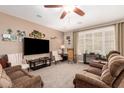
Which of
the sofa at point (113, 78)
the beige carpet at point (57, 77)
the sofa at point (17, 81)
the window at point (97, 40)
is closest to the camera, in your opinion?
the sofa at point (17, 81)

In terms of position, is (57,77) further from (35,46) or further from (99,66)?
(35,46)

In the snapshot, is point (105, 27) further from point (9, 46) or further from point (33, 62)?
point (9, 46)

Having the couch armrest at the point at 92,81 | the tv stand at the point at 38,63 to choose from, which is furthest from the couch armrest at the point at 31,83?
the tv stand at the point at 38,63

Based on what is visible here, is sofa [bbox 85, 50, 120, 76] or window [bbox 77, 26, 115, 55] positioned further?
window [bbox 77, 26, 115, 55]

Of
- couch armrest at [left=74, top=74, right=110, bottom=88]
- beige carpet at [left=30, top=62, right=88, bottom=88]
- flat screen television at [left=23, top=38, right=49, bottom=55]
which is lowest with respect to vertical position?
beige carpet at [left=30, top=62, right=88, bottom=88]

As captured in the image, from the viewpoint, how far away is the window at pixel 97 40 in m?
5.05

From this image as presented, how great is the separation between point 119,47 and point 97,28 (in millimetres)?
1600

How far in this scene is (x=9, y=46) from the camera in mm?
4035

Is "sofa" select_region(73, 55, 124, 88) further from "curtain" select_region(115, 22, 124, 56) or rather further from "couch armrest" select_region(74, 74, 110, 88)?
"curtain" select_region(115, 22, 124, 56)

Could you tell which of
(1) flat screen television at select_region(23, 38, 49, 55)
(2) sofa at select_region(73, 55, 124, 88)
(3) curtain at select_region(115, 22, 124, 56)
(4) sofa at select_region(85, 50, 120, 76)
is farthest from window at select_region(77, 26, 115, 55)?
(2) sofa at select_region(73, 55, 124, 88)

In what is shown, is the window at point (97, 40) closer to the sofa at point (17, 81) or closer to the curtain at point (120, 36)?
the curtain at point (120, 36)

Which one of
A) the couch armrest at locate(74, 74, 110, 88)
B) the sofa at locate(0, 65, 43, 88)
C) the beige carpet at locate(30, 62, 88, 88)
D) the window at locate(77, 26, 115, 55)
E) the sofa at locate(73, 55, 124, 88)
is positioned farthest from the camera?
the window at locate(77, 26, 115, 55)

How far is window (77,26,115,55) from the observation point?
505 centimetres
